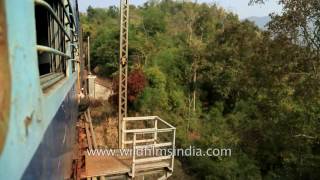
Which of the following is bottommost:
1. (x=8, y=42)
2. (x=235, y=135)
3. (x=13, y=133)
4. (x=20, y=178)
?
(x=235, y=135)

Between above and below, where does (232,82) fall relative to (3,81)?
below

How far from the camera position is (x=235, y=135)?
663 inches

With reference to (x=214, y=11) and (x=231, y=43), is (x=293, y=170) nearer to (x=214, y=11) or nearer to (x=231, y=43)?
(x=231, y=43)

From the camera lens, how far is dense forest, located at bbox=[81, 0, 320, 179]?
979cm

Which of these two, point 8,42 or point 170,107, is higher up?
point 8,42

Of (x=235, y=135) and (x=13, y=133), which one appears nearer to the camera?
(x=13, y=133)

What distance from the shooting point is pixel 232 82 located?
70.4 feet

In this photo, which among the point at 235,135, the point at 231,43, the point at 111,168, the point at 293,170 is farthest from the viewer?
the point at 231,43

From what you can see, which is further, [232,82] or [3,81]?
[232,82]

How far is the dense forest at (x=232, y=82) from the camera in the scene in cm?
979

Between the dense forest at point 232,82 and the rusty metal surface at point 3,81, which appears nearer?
the rusty metal surface at point 3,81

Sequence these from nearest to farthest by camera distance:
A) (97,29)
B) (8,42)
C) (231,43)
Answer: (8,42) < (231,43) < (97,29)

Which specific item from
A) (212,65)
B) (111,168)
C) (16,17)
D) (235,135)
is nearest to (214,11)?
(212,65)

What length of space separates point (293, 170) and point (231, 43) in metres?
8.36
